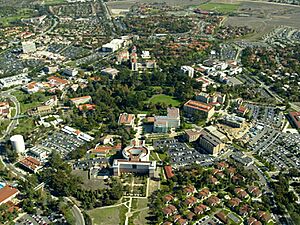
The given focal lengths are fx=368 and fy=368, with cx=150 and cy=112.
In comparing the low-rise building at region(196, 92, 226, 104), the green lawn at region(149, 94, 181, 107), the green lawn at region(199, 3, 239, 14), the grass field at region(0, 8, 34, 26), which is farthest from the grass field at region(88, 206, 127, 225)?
the green lawn at region(199, 3, 239, 14)

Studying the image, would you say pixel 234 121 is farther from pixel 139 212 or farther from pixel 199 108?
pixel 139 212

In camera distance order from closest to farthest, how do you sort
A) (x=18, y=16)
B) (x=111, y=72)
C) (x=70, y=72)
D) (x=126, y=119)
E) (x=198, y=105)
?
(x=126, y=119) < (x=198, y=105) < (x=111, y=72) < (x=70, y=72) < (x=18, y=16)

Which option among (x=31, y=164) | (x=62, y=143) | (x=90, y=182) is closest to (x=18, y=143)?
(x=31, y=164)

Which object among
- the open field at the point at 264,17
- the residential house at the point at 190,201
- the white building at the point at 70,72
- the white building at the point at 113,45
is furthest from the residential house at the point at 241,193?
the open field at the point at 264,17

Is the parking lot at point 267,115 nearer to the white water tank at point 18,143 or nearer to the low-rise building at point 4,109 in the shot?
the white water tank at point 18,143

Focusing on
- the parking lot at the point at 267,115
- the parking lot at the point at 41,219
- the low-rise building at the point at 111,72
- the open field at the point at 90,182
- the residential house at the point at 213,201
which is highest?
the low-rise building at the point at 111,72

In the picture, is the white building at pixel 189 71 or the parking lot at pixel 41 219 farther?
the white building at pixel 189 71
